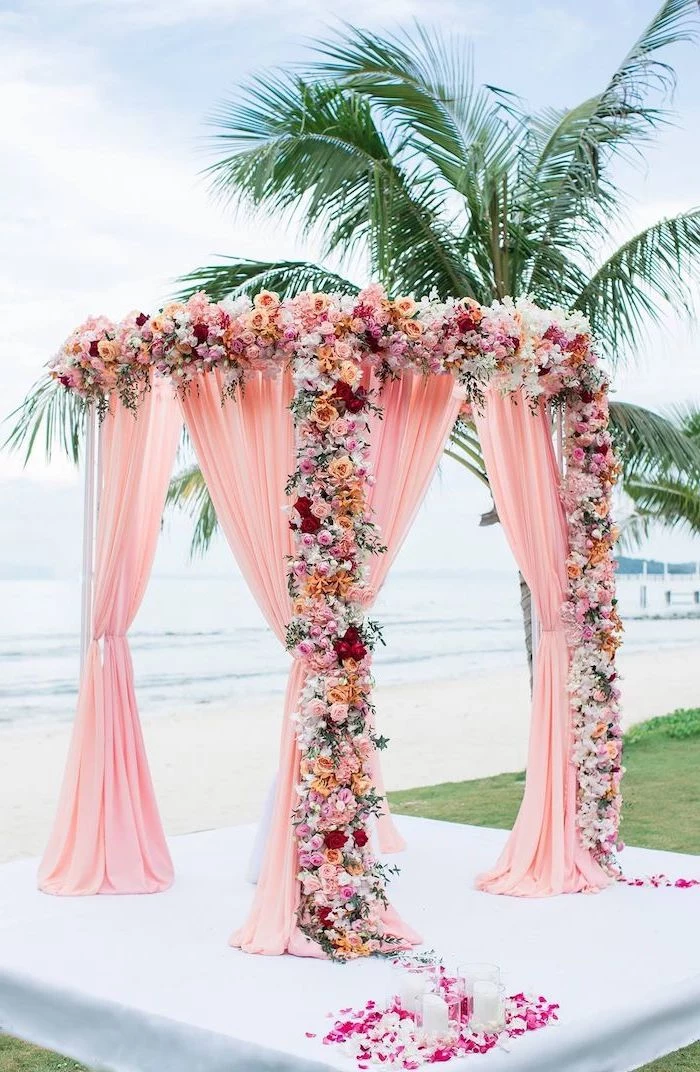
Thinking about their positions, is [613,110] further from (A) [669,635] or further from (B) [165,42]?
(A) [669,635]

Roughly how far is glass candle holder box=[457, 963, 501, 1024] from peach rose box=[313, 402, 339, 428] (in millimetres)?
2161

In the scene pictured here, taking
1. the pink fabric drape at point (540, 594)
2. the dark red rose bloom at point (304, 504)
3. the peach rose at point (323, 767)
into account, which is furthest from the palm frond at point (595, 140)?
the peach rose at point (323, 767)

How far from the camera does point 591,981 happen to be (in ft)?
14.4

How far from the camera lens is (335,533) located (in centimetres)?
500

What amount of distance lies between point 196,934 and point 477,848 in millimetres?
2237

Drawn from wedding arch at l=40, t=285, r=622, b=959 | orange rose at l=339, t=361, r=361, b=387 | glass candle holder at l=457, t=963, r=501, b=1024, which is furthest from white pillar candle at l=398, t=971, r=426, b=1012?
orange rose at l=339, t=361, r=361, b=387

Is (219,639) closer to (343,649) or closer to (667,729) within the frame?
(667,729)

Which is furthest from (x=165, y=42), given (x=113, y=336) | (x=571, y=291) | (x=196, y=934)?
(x=196, y=934)

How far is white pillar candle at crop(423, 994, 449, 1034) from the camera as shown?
3791 mm

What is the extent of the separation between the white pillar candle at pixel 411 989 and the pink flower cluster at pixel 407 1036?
0.03 m

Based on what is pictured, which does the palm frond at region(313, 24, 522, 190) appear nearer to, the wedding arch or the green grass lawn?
the wedding arch

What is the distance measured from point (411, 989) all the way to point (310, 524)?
1884 millimetres

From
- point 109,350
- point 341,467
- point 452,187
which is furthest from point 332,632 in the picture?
point 452,187

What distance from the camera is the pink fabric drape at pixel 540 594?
600 centimetres
